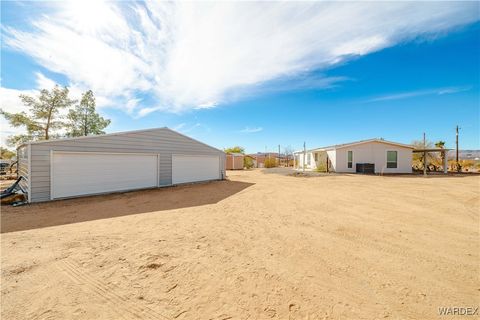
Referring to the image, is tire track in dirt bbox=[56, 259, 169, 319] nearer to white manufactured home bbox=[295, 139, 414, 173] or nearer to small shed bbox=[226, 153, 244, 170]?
white manufactured home bbox=[295, 139, 414, 173]

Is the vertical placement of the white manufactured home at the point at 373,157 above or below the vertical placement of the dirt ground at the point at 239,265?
above

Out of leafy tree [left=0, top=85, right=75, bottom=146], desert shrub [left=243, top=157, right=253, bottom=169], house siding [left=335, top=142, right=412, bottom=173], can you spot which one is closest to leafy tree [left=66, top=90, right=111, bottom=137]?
leafy tree [left=0, top=85, right=75, bottom=146]

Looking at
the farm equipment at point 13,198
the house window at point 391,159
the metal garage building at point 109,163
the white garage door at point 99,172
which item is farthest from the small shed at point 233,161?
the farm equipment at point 13,198

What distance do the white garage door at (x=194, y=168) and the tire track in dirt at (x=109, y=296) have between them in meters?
9.51

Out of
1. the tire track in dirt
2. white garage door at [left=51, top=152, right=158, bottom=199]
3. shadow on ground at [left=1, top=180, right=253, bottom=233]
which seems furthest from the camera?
white garage door at [left=51, top=152, right=158, bottom=199]

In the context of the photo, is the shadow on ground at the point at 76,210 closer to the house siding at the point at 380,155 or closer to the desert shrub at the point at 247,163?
the house siding at the point at 380,155

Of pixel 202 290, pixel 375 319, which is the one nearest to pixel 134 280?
pixel 202 290

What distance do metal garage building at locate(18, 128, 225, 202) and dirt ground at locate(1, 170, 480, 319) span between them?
8.17ft

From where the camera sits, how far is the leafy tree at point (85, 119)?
1954cm

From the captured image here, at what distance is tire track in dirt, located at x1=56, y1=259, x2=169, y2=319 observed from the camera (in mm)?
2090

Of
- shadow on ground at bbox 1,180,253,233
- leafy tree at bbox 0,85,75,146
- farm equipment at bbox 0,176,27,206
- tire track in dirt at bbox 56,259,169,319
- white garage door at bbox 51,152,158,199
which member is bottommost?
tire track in dirt at bbox 56,259,169,319

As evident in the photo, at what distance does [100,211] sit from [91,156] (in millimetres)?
3761

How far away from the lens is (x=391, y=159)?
2017 centimetres

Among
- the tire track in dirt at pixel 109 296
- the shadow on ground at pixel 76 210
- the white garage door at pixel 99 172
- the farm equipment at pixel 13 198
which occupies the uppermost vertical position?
the white garage door at pixel 99 172
